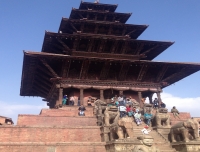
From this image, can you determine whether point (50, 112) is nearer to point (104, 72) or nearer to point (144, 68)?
point (104, 72)

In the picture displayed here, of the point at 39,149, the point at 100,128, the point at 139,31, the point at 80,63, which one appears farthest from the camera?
the point at 139,31

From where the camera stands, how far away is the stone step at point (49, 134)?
10.8 metres

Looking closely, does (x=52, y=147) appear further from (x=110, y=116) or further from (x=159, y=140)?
(x=159, y=140)

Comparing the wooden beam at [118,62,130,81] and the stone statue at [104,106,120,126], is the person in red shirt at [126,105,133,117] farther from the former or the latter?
the wooden beam at [118,62,130,81]

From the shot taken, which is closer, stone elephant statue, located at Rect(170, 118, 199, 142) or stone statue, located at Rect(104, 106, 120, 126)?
stone elephant statue, located at Rect(170, 118, 199, 142)

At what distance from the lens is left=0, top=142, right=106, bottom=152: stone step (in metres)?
10.2

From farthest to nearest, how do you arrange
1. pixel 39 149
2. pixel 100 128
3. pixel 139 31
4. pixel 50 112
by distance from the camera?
pixel 139 31, pixel 50 112, pixel 100 128, pixel 39 149

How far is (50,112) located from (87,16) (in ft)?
46.9

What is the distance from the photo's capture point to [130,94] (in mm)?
20672

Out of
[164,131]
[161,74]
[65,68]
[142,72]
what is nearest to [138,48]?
[142,72]

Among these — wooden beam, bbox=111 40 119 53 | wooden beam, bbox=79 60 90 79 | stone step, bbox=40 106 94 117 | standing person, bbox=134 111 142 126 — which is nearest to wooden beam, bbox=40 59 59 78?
wooden beam, bbox=79 60 90 79

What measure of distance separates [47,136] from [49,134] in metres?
0.14

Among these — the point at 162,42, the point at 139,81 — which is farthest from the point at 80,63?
the point at 162,42

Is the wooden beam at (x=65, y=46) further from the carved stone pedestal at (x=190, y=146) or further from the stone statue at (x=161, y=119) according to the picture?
the carved stone pedestal at (x=190, y=146)
